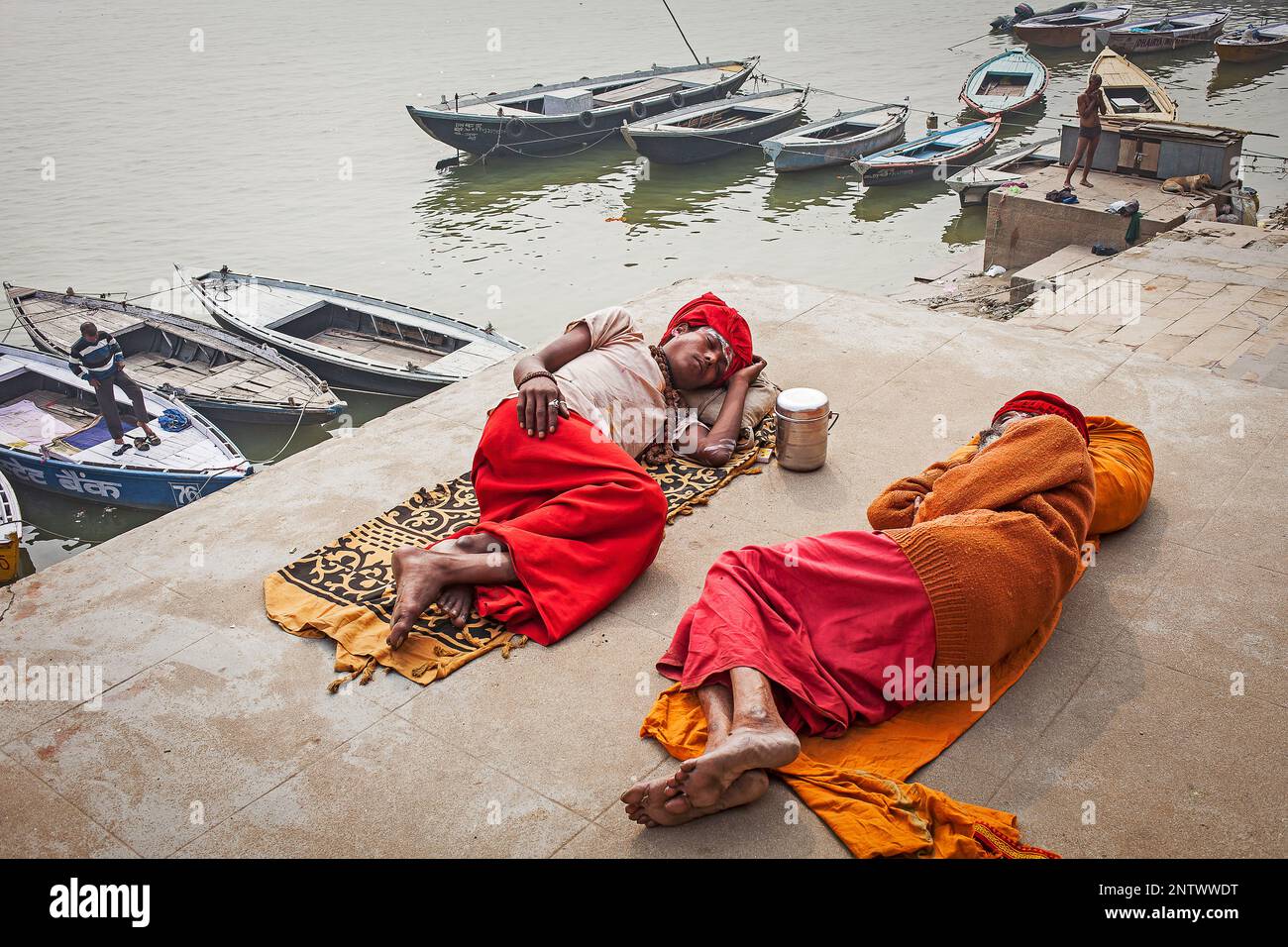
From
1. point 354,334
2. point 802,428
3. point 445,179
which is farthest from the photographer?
point 445,179

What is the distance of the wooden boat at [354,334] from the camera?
14.9 m

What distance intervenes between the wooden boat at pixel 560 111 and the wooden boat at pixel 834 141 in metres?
5.41

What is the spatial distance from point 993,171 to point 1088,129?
303 inches

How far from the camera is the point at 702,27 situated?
4869 centimetres

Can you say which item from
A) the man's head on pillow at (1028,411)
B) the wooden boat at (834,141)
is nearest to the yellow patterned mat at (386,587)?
the man's head on pillow at (1028,411)

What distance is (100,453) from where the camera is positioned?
13023mm

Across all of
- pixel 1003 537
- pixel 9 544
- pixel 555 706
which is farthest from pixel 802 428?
pixel 9 544

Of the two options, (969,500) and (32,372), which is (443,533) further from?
(32,372)

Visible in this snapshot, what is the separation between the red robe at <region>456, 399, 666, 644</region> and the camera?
3865 millimetres

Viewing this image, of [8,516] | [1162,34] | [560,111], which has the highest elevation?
[1162,34]

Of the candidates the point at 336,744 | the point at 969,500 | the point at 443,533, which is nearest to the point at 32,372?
the point at 443,533

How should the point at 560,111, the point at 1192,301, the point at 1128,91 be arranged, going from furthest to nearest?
1. the point at 560,111
2. the point at 1128,91
3. the point at 1192,301

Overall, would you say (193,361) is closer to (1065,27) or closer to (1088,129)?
(1088,129)

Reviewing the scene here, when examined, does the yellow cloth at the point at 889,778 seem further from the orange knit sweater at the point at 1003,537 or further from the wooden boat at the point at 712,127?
the wooden boat at the point at 712,127
